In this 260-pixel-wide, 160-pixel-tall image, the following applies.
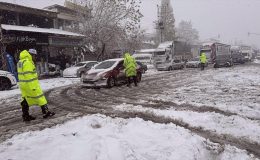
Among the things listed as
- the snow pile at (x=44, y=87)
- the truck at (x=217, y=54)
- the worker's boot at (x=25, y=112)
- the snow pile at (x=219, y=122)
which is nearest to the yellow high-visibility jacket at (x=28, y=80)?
the worker's boot at (x=25, y=112)

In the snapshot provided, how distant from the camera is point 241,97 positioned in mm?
9352

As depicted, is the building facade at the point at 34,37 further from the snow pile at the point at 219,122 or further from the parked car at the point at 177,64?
the snow pile at the point at 219,122

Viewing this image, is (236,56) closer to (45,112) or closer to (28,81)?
(45,112)

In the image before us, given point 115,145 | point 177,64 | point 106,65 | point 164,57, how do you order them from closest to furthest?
point 115,145
point 106,65
point 164,57
point 177,64

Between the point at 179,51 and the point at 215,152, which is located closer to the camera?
the point at 215,152

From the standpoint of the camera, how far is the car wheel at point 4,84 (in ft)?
46.6

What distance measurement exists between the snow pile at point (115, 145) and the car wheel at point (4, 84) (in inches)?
401

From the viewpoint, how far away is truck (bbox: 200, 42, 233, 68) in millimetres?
30591

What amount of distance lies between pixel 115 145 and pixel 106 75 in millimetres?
8801

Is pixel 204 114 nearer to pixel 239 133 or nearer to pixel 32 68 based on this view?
pixel 239 133

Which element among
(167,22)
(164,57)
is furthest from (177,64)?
(167,22)

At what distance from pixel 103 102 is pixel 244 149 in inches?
219

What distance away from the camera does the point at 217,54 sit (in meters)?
30.7

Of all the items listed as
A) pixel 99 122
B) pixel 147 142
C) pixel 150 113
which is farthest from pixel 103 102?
pixel 147 142
